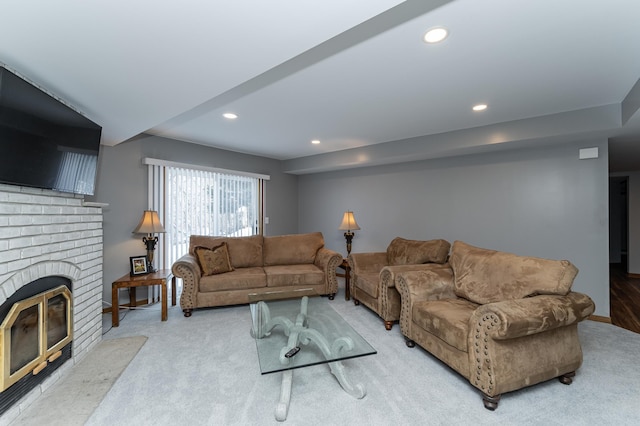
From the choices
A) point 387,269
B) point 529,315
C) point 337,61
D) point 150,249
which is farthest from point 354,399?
point 150,249

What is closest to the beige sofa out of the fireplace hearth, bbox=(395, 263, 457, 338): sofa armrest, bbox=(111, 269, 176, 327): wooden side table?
bbox=(111, 269, 176, 327): wooden side table

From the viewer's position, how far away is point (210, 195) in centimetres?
461

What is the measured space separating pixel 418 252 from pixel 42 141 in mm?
3771

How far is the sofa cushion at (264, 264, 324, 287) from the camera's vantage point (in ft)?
12.4

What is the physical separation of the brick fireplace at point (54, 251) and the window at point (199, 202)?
1.24 m

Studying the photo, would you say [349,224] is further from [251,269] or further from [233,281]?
[233,281]

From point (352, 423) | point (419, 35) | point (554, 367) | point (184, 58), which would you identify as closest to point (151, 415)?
point (352, 423)

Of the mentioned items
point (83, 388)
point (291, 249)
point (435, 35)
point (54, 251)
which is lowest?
point (83, 388)

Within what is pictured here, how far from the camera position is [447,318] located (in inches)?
84.7

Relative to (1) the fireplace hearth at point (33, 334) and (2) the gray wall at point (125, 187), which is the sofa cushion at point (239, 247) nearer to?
(2) the gray wall at point (125, 187)

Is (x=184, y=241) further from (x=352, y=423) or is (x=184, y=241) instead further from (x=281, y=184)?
(x=352, y=423)

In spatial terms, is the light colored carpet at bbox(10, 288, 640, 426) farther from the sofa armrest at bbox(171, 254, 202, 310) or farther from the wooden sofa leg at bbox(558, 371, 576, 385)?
the sofa armrest at bbox(171, 254, 202, 310)

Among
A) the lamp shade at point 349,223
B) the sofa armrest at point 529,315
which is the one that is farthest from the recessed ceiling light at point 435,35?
the lamp shade at point 349,223

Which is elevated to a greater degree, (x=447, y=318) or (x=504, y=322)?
(x=504, y=322)
